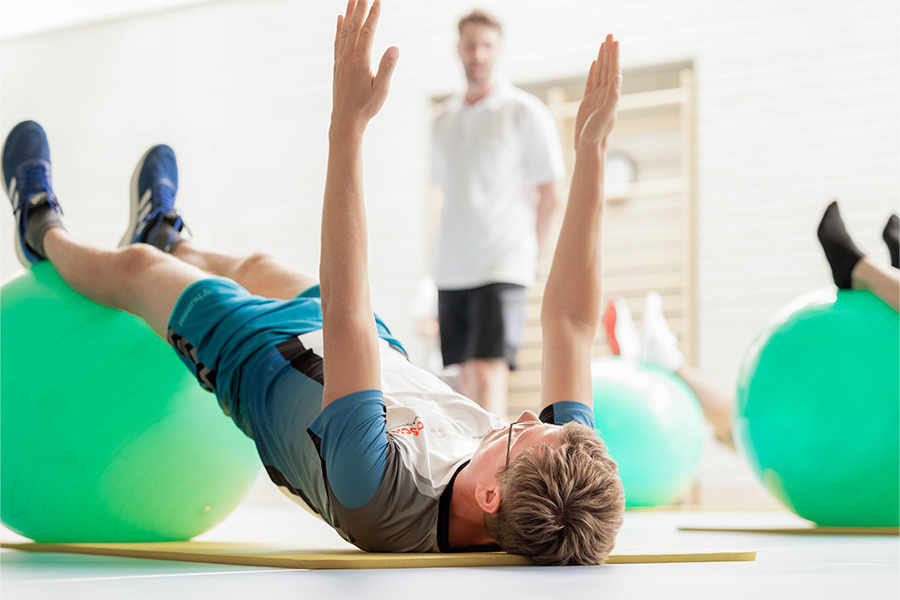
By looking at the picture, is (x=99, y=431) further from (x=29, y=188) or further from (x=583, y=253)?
(x=583, y=253)

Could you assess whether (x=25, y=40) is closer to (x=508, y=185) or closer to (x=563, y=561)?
(x=508, y=185)

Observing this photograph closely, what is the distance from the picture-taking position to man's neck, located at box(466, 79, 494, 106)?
3.87 meters

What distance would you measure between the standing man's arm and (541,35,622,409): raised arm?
6.53 ft

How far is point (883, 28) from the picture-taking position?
5.58 m

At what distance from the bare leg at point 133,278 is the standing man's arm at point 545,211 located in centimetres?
207

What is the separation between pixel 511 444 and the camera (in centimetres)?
153

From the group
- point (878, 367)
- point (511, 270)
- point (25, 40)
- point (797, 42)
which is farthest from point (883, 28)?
point (25, 40)

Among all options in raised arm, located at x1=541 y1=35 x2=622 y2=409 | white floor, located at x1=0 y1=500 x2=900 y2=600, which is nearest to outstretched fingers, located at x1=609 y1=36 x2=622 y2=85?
raised arm, located at x1=541 y1=35 x2=622 y2=409

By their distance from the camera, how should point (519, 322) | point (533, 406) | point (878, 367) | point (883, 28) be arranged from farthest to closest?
point (533, 406) < point (883, 28) < point (519, 322) < point (878, 367)

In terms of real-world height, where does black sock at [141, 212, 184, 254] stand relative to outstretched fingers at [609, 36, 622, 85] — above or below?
below

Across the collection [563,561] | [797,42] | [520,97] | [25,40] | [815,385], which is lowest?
[563,561]

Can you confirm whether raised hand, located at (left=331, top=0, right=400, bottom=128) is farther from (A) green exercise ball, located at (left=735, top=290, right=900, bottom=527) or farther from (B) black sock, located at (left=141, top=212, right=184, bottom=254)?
(A) green exercise ball, located at (left=735, top=290, right=900, bottom=527)

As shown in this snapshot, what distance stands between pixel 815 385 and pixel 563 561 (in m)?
1.28

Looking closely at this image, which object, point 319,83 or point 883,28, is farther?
point 319,83
